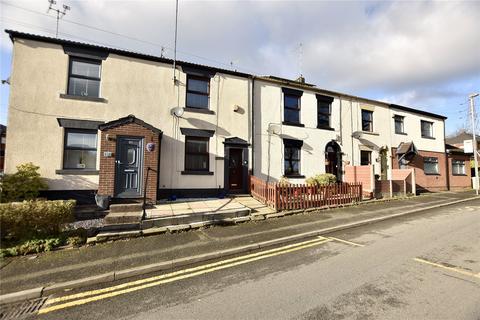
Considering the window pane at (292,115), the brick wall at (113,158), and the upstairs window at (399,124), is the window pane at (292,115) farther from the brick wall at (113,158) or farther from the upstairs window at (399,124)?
the upstairs window at (399,124)

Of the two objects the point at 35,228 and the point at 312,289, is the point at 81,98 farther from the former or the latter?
the point at 312,289

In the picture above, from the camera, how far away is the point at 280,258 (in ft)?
17.0

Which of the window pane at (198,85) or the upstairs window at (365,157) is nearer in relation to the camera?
the window pane at (198,85)

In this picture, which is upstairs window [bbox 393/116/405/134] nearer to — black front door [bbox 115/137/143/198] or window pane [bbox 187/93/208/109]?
window pane [bbox 187/93/208/109]

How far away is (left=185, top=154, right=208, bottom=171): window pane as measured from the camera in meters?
11.2

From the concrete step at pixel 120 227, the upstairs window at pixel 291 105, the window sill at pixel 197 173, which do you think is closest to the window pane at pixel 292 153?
the upstairs window at pixel 291 105

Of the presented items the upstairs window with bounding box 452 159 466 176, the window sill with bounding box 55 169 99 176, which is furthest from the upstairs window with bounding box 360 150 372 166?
the window sill with bounding box 55 169 99 176

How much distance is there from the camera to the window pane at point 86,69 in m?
9.75

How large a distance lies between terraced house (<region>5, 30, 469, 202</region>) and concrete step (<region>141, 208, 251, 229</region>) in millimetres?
1605

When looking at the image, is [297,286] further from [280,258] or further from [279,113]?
[279,113]

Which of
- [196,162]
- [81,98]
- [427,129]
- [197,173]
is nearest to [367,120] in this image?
[427,129]

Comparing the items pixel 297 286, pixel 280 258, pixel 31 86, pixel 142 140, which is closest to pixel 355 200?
pixel 280 258

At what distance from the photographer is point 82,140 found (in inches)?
376

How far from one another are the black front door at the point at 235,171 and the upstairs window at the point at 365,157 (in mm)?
9166
